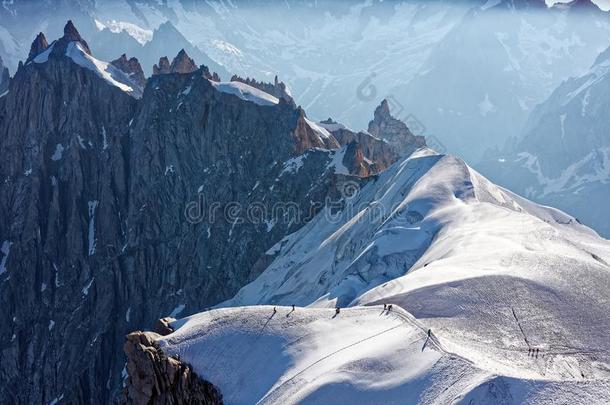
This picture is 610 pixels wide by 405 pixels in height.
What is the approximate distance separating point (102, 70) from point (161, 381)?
472 ft

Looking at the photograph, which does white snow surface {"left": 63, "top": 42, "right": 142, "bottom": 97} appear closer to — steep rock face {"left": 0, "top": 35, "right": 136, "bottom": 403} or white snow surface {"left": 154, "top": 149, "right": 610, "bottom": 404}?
steep rock face {"left": 0, "top": 35, "right": 136, "bottom": 403}

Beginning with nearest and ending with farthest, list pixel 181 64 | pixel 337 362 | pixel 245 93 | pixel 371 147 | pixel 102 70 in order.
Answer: pixel 337 362 < pixel 245 93 < pixel 371 147 < pixel 102 70 < pixel 181 64

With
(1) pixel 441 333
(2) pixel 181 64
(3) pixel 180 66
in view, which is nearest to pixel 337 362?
(1) pixel 441 333

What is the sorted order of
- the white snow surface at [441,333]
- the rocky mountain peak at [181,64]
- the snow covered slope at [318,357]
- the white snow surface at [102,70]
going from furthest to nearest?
the rocky mountain peak at [181,64] < the white snow surface at [102,70] < the snow covered slope at [318,357] < the white snow surface at [441,333]

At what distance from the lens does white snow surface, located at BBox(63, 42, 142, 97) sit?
6565 inches

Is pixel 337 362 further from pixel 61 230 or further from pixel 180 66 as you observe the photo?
pixel 180 66

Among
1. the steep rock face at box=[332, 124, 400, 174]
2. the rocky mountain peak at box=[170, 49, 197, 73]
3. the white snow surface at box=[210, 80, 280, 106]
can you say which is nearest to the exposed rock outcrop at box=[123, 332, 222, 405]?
the white snow surface at box=[210, 80, 280, 106]

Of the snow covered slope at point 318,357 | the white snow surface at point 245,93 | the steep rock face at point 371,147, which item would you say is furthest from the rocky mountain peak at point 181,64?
the snow covered slope at point 318,357

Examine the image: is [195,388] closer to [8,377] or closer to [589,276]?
[589,276]

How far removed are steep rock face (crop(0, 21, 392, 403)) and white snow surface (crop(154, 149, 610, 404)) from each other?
6023 cm

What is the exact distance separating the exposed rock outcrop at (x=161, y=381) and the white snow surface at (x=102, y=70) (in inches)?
5156

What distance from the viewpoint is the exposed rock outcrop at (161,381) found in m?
42.2

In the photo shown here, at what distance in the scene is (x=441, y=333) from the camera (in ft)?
136

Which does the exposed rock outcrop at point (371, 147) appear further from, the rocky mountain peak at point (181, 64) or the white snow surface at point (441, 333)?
the white snow surface at point (441, 333)
